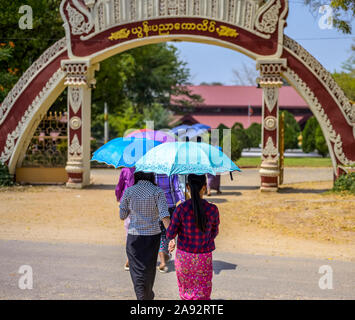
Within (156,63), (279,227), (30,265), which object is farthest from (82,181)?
(156,63)

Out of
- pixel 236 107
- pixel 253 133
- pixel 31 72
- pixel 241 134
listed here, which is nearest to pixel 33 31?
pixel 31 72

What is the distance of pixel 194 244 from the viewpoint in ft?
15.3

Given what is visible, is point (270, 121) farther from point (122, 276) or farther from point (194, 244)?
point (194, 244)

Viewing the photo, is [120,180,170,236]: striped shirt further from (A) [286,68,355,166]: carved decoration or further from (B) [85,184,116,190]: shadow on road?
(B) [85,184,116,190]: shadow on road

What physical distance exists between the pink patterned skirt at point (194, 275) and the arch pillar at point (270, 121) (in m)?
11.7

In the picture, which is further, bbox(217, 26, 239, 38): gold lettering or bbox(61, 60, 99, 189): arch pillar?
bbox(61, 60, 99, 189): arch pillar

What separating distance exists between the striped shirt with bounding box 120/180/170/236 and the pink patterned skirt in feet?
2.14

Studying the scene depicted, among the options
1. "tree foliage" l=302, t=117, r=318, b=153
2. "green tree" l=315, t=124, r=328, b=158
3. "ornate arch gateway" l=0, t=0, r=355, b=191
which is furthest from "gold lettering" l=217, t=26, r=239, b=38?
"tree foliage" l=302, t=117, r=318, b=153

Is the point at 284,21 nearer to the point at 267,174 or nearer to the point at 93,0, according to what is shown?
A: the point at 267,174

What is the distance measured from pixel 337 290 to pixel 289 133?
36598 mm

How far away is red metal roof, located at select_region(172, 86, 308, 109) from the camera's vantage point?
166ft

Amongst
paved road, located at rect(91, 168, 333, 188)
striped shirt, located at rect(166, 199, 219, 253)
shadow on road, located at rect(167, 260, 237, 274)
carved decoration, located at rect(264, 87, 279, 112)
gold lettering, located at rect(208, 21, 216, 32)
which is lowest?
shadow on road, located at rect(167, 260, 237, 274)

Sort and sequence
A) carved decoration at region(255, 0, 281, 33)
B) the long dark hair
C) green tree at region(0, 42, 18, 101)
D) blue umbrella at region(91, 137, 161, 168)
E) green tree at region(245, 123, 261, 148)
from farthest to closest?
green tree at region(245, 123, 261, 148)
green tree at region(0, 42, 18, 101)
carved decoration at region(255, 0, 281, 33)
blue umbrella at region(91, 137, 161, 168)
the long dark hair

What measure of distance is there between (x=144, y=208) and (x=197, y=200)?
789 mm
